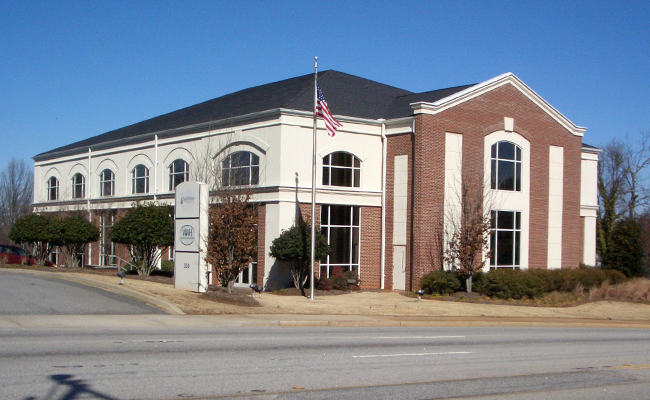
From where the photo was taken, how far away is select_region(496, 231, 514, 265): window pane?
31.6 metres

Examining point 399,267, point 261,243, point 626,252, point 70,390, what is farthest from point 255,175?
point 626,252

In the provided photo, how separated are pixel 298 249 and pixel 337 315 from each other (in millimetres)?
6486

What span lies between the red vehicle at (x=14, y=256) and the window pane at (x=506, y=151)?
24.5 m

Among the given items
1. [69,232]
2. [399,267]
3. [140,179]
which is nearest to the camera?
[399,267]

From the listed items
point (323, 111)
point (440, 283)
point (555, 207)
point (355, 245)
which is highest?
point (323, 111)

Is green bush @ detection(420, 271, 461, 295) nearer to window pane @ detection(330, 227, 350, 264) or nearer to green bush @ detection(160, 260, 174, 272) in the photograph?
window pane @ detection(330, 227, 350, 264)

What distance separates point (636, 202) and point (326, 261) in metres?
44.9

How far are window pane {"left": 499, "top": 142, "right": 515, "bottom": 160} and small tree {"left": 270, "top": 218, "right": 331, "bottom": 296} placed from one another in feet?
33.8

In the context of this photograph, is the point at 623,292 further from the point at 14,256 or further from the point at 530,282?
the point at 14,256

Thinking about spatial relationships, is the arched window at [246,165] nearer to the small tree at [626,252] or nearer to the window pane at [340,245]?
the window pane at [340,245]

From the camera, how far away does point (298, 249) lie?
86.0 ft

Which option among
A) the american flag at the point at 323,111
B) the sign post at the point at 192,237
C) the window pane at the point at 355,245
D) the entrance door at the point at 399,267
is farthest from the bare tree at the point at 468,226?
the sign post at the point at 192,237

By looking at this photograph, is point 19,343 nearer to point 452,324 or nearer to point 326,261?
point 452,324

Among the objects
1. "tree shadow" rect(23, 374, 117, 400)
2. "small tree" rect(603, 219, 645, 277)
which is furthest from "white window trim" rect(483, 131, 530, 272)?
"tree shadow" rect(23, 374, 117, 400)
